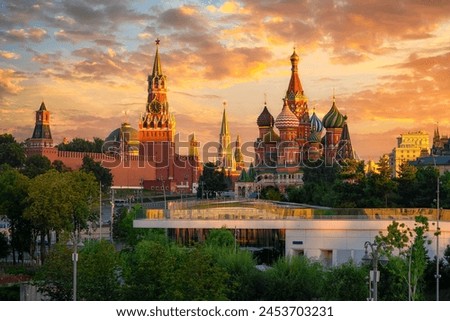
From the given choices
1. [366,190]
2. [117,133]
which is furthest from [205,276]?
[117,133]

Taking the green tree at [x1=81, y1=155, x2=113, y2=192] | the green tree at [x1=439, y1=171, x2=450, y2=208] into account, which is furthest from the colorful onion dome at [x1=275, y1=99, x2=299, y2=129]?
the green tree at [x1=439, y1=171, x2=450, y2=208]

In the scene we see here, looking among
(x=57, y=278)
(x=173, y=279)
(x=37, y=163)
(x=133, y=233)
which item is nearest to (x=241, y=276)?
(x=173, y=279)

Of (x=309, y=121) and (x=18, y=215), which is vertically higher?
(x=309, y=121)

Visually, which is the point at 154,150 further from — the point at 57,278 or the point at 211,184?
the point at 57,278

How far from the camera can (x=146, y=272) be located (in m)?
16.6

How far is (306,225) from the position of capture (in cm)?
2711

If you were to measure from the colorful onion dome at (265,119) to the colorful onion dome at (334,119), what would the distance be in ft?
18.2

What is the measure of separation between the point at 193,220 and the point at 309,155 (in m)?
42.5

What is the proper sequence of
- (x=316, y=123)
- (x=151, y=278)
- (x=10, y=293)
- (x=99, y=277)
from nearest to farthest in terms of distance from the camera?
(x=151, y=278)
(x=99, y=277)
(x=10, y=293)
(x=316, y=123)

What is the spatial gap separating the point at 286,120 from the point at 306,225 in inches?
1752

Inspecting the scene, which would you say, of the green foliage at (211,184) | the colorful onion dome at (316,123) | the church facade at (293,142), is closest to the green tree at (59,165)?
the green foliage at (211,184)
